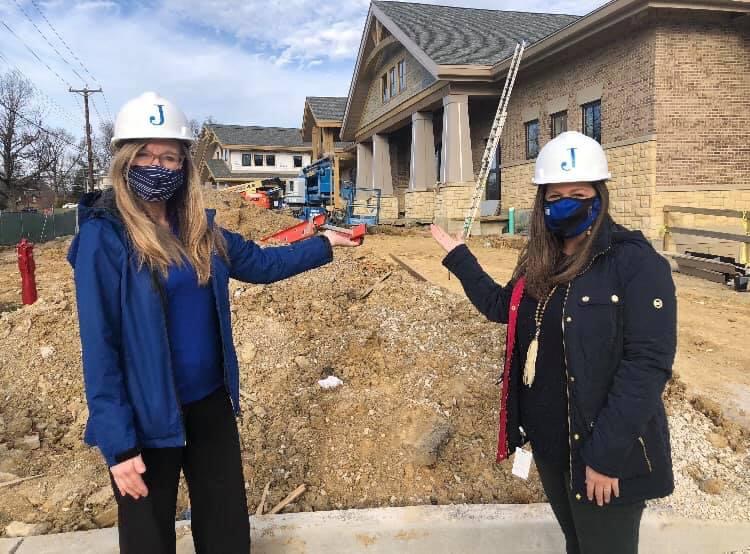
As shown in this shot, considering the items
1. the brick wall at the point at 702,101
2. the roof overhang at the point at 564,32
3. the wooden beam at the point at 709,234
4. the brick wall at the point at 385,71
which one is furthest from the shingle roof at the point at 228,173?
the wooden beam at the point at 709,234

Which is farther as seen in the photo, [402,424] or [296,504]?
[402,424]

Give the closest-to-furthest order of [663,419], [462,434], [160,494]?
1. [663,419]
2. [160,494]
3. [462,434]

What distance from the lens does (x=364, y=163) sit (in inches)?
1056

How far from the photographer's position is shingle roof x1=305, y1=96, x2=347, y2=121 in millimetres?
29438

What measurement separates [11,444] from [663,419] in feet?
14.6

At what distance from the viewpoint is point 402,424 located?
4355mm

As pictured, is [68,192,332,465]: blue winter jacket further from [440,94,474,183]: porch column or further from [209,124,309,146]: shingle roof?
[209,124,309,146]: shingle roof

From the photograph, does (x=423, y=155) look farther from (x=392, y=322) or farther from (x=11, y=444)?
(x=11, y=444)

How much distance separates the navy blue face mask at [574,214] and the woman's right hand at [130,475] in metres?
1.63

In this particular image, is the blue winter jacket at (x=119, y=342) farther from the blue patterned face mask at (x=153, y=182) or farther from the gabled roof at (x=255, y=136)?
Answer: the gabled roof at (x=255, y=136)

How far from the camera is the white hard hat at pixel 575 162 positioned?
2012mm

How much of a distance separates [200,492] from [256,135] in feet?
173

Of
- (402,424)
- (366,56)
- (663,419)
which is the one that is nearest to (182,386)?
(663,419)

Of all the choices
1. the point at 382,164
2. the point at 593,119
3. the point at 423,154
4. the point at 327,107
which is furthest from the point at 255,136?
the point at 593,119
